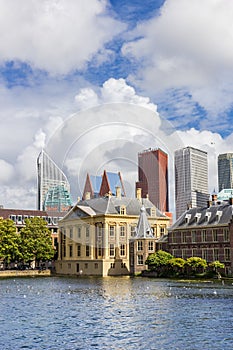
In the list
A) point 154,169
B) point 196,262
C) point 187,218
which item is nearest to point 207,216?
point 187,218

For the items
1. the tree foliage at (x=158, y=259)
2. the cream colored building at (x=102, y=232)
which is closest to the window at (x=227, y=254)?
the tree foliage at (x=158, y=259)

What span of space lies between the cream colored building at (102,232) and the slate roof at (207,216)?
1655 centimetres

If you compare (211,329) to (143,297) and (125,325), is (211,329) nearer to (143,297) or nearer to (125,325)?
(125,325)

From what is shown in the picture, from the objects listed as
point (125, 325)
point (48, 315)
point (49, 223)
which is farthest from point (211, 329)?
point (49, 223)

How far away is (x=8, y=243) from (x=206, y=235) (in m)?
49.8

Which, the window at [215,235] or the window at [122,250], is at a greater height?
the window at [215,235]

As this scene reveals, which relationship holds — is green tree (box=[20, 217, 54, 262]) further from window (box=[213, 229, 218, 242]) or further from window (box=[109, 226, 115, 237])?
window (box=[213, 229, 218, 242])

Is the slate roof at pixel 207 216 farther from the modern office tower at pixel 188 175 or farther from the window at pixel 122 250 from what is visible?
the window at pixel 122 250

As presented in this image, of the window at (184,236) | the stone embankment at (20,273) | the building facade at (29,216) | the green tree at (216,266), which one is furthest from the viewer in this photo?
the building facade at (29,216)

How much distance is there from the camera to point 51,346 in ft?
104

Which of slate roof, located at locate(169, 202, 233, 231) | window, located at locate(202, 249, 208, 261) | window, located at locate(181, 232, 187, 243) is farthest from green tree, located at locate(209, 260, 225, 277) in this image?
window, located at locate(181, 232, 187, 243)

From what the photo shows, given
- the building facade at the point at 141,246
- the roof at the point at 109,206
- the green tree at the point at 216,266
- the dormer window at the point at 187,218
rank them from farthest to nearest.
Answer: the roof at the point at 109,206
the building facade at the point at 141,246
the dormer window at the point at 187,218
the green tree at the point at 216,266

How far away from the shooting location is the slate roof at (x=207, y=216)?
3772 inches

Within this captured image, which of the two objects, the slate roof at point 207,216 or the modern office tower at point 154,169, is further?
the slate roof at point 207,216
